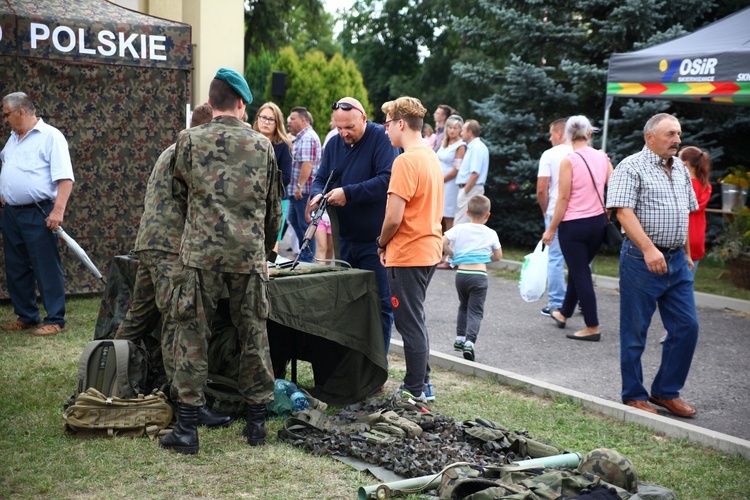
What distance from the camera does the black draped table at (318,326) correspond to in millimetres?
5402

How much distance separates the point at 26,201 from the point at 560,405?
4.95 metres

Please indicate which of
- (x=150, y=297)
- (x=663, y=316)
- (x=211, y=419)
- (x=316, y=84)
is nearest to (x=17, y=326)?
(x=150, y=297)

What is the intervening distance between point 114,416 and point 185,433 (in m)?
0.51

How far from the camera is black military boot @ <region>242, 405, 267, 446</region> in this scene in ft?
16.1

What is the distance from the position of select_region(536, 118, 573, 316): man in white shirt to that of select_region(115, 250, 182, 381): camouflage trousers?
16.2 feet

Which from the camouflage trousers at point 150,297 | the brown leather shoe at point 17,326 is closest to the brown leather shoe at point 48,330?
the brown leather shoe at point 17,326

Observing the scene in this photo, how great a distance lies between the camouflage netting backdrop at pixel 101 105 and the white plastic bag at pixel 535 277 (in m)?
4.22

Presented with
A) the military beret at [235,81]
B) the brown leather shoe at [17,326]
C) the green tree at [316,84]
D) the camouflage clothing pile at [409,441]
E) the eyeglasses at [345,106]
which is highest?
the green tree at [316,84]

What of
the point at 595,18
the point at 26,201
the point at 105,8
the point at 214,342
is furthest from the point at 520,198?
the point at 214,342

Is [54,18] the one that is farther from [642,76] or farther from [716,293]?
[716,293]

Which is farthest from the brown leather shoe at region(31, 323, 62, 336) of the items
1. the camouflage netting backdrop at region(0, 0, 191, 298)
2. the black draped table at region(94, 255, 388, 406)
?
the black draped table at region(94, 255, 388, 406)

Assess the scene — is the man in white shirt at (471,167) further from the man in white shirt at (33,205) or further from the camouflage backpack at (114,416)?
the camouflage backpack at (114,416)

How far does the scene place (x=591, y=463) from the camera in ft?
14.5

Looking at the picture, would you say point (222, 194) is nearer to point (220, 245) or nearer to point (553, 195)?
point (220, 245)
